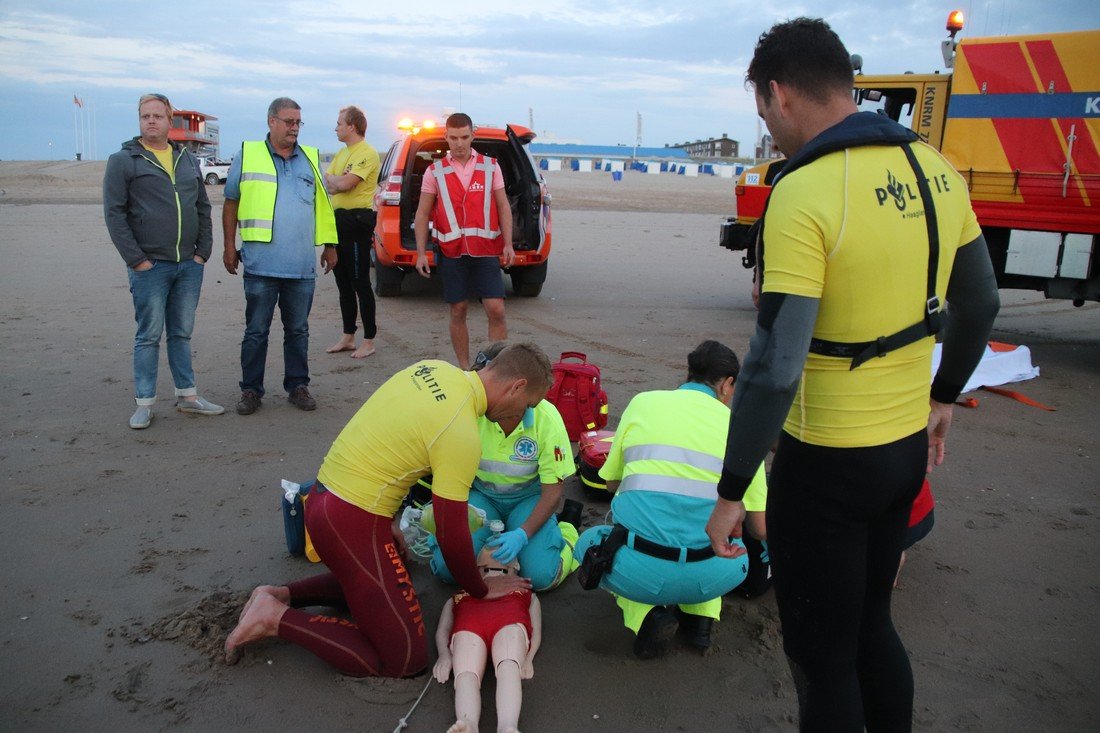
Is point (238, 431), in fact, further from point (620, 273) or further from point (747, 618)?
point (620, 273)

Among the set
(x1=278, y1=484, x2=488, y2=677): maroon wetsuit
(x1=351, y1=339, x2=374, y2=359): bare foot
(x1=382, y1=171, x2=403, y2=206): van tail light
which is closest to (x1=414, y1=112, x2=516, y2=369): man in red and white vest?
(x1=351, y1=339, x2=374, y2=359): bare foot

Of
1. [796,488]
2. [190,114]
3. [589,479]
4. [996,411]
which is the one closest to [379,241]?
[589,479]

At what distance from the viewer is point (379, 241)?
913 centimetres

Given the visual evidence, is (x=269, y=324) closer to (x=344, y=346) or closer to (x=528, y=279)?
(x=344, y=346)

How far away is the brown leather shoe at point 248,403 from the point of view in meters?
5.61

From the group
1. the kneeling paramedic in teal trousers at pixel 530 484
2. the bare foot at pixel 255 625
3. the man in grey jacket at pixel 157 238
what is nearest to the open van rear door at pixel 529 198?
the man in grey jacket at pixel 157 238

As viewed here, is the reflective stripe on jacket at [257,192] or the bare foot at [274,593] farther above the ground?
the reflective stripe on jacket at [257,192]

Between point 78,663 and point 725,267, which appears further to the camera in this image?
point 725,267

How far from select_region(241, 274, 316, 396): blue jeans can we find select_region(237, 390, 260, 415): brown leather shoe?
0.04 meters

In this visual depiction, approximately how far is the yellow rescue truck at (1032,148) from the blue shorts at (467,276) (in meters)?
2.31

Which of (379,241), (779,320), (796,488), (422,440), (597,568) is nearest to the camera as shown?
(779,320)

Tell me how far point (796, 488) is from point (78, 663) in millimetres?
2529

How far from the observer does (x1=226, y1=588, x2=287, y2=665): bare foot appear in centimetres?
290

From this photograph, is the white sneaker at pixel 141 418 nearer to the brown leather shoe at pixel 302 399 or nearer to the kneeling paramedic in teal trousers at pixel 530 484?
the brown leather shoe at pixel 302 399
